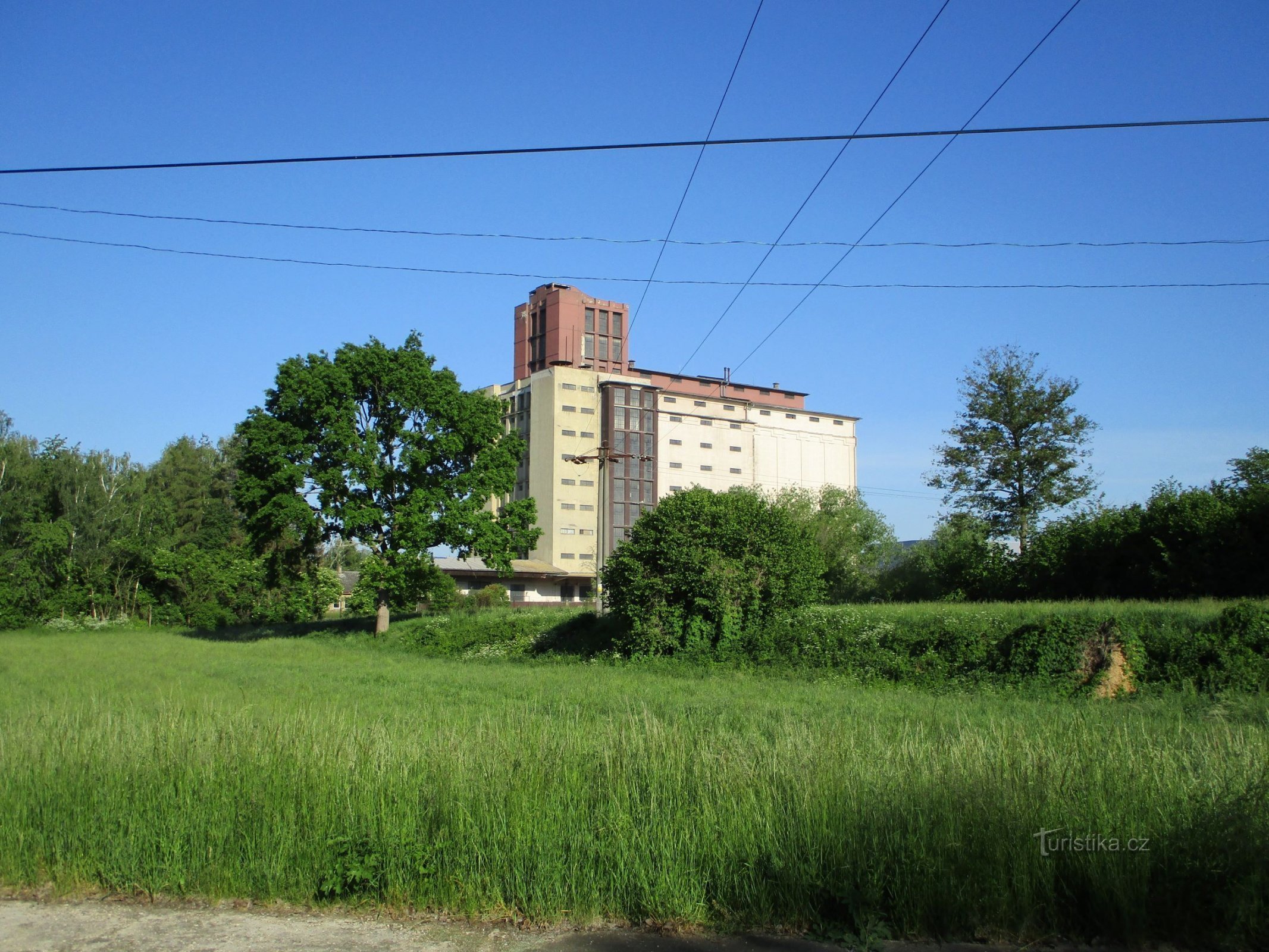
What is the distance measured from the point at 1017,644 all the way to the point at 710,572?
29.8 ft

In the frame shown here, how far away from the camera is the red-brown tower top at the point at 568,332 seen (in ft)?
282

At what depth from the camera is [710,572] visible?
2605cm

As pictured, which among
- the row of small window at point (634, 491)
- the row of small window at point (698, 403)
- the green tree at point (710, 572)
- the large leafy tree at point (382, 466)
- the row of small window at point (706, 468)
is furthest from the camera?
the row of small window at point (698, 403)

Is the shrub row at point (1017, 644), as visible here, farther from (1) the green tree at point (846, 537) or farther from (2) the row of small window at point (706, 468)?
(2) the row of small window at point (706, 468)

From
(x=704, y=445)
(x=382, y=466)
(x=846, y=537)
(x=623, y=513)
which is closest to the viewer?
(x=382, y=466)

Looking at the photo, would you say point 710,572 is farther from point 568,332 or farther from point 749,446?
point 749,446

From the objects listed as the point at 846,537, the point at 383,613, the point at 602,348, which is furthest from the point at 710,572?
the point at 602,348

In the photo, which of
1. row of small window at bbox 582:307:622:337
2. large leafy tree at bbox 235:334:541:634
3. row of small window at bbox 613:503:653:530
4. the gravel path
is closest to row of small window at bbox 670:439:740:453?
row of small window at bbox 613:503:653:530

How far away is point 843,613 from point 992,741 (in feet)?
55.0

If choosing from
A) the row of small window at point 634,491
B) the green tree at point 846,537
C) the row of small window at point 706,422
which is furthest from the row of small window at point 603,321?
the green tree at point 846,537

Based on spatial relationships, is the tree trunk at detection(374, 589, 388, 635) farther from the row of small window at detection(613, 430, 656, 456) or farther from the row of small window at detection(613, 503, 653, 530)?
the row of small window at detection(613, 503, 653, 530)

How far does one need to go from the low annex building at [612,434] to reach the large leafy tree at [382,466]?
3435 cm

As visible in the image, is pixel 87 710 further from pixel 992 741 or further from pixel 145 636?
pixel 145 636

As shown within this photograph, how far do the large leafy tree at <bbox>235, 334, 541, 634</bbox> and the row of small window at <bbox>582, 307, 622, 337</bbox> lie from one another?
47685 mm
